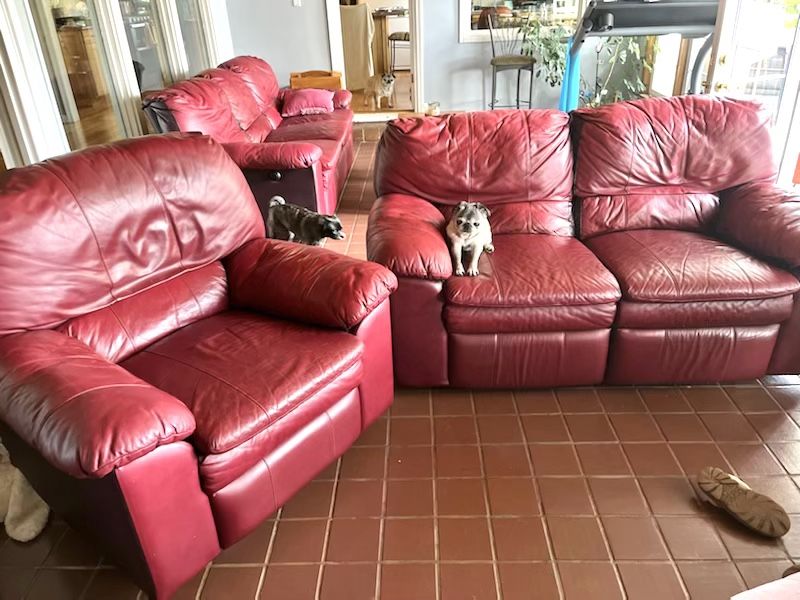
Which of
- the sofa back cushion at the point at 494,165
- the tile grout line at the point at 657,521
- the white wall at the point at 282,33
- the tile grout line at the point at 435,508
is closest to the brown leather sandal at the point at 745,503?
the tile grout line at the point at 657,521

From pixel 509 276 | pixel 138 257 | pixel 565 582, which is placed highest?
pixel 138 257

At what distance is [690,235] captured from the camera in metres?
2.63

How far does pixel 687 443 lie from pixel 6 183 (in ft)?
7.83

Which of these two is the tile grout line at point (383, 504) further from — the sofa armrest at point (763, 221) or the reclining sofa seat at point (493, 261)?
the sofa armrest at point (763, 221)

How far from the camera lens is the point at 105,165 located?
1.96m

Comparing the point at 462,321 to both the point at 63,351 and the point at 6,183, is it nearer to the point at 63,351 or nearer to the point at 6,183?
the point at 63,351

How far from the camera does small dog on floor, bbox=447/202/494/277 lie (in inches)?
93.3

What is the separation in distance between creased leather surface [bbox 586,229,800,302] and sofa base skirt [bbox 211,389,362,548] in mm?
1143

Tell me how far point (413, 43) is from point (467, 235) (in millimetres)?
4714

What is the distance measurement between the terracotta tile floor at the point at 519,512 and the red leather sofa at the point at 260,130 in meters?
1.74

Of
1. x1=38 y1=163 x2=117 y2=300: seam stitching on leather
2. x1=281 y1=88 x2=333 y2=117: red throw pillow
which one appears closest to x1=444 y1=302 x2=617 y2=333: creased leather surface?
x1=38 y1=163 x2=117 y2=300: seam stitching on leather

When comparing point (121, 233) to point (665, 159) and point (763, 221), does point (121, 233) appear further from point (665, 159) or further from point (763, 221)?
point (763, 221)

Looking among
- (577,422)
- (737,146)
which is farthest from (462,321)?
(737,146)

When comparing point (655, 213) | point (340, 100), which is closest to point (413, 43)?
point (340, 100)
